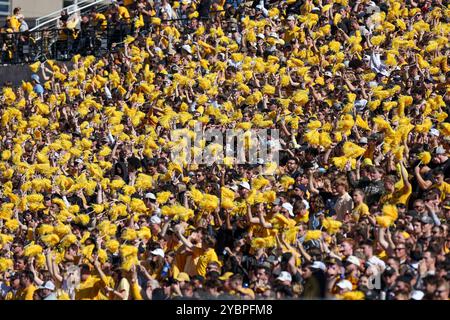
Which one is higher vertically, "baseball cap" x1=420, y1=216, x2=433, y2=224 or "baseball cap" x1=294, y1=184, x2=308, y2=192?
"baseball cap" x1=294, y1=184, x2=308, y2=192

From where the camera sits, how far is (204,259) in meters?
16.3

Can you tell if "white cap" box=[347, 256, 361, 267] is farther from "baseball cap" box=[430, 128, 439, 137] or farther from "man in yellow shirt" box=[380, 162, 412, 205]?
"baseball cap" box=[430, 128, 439, 137]

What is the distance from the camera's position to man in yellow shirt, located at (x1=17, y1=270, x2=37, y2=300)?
16.4 meters

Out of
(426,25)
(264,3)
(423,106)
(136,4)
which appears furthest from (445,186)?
(136,4)

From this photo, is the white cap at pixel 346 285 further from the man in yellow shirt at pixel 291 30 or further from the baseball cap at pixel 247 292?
the man in yellow shirt at pixel 291 30

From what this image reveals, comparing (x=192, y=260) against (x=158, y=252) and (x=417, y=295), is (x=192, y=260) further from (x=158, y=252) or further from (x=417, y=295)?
(x=417, y=295)

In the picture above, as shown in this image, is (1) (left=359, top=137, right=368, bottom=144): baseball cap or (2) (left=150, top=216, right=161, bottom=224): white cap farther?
(1) (left=359, top=137, right=368, bottom=144): baseball cap

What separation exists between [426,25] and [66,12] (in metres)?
11.7

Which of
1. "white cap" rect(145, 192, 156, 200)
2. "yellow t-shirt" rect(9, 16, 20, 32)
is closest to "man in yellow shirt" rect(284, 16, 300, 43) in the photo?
"white cap" rect(145, 192, 156, 200)

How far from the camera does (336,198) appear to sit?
1689 cm

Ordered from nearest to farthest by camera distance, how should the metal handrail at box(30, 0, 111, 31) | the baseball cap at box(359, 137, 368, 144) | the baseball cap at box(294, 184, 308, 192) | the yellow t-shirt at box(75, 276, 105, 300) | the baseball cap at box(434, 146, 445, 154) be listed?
the yellow t-shirt at box(75, 276, 105, 300), the baseball cap at box(434, 146, 445, 154), the baseball cap at box(294, 184, 308, 192), the baseball cap at box(359, 137, 368, 144), the metal handrail at box(30, 0, 111, 31)

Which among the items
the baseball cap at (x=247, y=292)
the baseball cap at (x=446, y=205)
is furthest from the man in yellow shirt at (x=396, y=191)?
the baseball cap at (x=247, y=292)

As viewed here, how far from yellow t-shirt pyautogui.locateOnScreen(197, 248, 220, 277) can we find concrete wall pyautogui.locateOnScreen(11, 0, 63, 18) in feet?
65.1

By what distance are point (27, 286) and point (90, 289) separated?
40.2 inches
